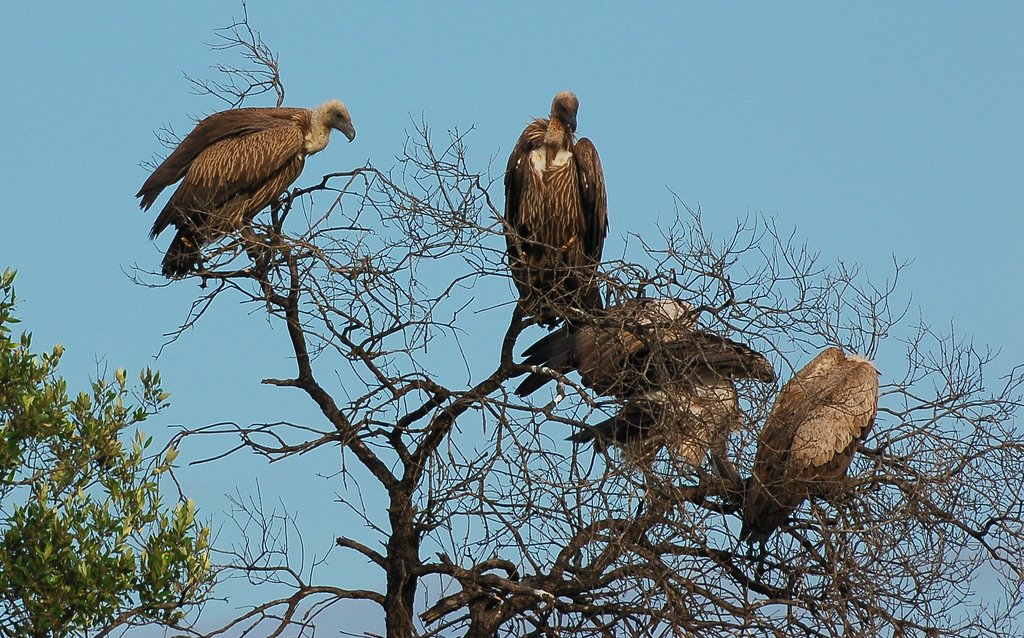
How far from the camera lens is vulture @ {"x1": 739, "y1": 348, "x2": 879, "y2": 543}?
6.03 metres

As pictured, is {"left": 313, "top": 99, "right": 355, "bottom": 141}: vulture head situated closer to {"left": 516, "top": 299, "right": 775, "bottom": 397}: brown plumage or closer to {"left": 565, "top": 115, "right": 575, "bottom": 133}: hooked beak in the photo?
{"left": 565, "top": 115, "right": 575, "bottom": 133}: hooked beak

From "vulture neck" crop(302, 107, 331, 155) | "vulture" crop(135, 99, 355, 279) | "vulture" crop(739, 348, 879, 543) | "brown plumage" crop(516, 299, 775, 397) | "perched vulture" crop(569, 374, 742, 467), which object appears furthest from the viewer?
"vulture neck" crop(302, 107, 331, 155)

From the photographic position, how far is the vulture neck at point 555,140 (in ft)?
27.8

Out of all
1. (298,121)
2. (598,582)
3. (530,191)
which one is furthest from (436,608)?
(298,121)

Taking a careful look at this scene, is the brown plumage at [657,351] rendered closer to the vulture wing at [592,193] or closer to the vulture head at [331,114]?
the vulture wing at [592,193]

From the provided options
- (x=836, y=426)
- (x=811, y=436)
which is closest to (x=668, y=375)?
(x=811, y=436)

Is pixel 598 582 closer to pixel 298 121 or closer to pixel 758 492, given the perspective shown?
pixel 758 492

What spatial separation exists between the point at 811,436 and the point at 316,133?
3.95 metres

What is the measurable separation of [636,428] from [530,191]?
2.55 m

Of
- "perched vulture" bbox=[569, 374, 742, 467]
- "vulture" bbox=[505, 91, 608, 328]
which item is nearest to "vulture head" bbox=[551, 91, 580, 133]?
"vulture" bbox=[505, 91, 608, 328]

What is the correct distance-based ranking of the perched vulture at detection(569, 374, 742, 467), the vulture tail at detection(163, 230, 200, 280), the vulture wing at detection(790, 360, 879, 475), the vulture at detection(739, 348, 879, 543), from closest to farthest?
the perched vulture at detection(569, 374, 742, 467) → the vulture at detection(739, 348, 879, 543) → the vulture wing at detection(790, 360, 879, 475) → the vulture tail at detection(163, 230, 200, 280)

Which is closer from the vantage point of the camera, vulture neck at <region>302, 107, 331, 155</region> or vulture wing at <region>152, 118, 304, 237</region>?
vulture wing at <region>152, 118, 304, 237</region>

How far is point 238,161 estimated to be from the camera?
8.34 meters

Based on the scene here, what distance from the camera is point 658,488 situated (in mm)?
5312
